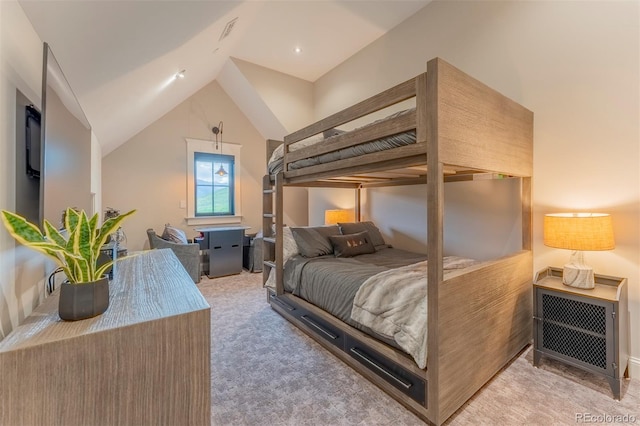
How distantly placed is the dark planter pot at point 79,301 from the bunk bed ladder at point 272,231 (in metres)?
1.94

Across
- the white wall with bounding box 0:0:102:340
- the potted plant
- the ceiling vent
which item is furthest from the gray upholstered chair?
the potted plant

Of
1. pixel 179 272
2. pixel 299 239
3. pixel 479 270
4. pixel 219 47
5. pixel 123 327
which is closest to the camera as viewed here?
pixel 123 327

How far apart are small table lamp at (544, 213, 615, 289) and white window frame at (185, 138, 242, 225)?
4.69 meters

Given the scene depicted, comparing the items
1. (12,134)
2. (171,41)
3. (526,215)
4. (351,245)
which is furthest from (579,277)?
(171,41)

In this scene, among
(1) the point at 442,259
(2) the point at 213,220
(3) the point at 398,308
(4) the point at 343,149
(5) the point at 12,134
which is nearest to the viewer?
(5) the point at 12,134

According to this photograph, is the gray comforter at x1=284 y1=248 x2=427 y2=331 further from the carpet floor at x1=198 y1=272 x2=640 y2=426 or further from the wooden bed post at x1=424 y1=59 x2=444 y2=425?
the wooden bed post at x1=424 y1=59 x2=444 y2=425

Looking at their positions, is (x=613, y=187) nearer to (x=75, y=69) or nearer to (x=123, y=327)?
(x=123, y=327)

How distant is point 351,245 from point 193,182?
336 cm

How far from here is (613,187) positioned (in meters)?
2.04

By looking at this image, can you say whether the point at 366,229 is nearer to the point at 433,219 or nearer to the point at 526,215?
the point at 526,215

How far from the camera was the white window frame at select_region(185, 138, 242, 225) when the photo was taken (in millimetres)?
4941

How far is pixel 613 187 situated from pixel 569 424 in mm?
1629

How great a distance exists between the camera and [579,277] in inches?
77.2

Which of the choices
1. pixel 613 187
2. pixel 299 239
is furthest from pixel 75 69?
pixel 613 187
